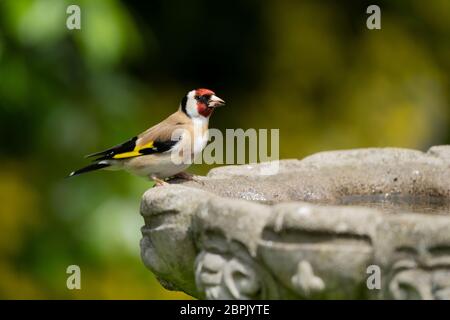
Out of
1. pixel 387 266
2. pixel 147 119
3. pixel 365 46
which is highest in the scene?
pixel 365 46

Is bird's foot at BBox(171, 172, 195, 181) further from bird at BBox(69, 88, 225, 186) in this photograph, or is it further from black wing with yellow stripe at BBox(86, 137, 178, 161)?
black wing with yellow stripe at BBox(86, 137, 178, 161)

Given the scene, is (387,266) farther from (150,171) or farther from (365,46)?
(365,46)

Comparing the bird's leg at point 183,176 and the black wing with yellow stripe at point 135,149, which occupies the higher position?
the black wing with yellow stripe at point 135,149

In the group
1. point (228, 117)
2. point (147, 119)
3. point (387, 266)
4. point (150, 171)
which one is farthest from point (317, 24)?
point (387, 266)

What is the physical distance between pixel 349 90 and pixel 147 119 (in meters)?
1.90

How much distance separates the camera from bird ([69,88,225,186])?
5699mm

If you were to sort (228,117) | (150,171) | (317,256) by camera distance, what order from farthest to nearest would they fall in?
1. (228,117)
2. (150,171)
3. (317,256)

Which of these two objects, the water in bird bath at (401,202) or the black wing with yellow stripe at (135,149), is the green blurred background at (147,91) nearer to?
the black wing with yellow stripe at (135,149)

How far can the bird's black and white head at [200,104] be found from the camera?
6.00 metres

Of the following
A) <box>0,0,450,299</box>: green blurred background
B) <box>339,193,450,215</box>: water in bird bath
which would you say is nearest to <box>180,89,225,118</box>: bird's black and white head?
<box>0,0,450,299</box>: green blurred background

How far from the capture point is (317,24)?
9047 millimetres

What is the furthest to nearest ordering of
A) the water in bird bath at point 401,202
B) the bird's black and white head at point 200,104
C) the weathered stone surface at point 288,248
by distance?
the bird's black and white head at point 200,104 → the water in bird bath at point 401,202 → the weathered stone surface at point 288,248

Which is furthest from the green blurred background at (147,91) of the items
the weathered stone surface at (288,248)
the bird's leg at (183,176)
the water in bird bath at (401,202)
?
the weathered stone surface at (288,248)

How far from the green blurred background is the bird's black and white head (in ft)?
1.77
